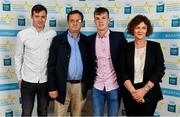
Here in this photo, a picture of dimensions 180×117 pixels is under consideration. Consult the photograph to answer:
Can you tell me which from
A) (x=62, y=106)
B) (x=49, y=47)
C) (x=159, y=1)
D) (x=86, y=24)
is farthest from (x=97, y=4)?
(x=62, y=106)

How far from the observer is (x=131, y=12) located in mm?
3041

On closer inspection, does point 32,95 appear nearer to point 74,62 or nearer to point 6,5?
point 74,62

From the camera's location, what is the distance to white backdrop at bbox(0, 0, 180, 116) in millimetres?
2734

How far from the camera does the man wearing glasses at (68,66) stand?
2447 mm

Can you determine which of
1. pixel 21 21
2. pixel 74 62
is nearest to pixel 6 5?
pixel 21 21

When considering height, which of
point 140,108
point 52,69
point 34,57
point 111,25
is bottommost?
point 140,108

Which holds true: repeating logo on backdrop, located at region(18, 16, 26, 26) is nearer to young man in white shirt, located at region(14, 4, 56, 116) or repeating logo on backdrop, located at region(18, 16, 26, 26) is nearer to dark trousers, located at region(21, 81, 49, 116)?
young man in white shirt, located at region(14, 4, 56, 116)

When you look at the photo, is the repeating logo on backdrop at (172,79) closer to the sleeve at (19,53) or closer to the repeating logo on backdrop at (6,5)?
the sleeve at (19,53)

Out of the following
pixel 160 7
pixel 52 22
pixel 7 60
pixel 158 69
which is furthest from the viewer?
pixel 52 22

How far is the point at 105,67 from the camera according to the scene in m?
2.41

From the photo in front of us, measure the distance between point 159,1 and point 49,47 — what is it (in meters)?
1.22

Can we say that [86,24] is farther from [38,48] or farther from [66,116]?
[66,116]

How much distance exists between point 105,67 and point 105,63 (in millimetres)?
36

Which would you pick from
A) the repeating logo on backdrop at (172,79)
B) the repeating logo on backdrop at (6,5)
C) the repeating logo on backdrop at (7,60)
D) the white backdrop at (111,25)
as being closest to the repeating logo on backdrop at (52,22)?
the white backdrop at (111,25)
